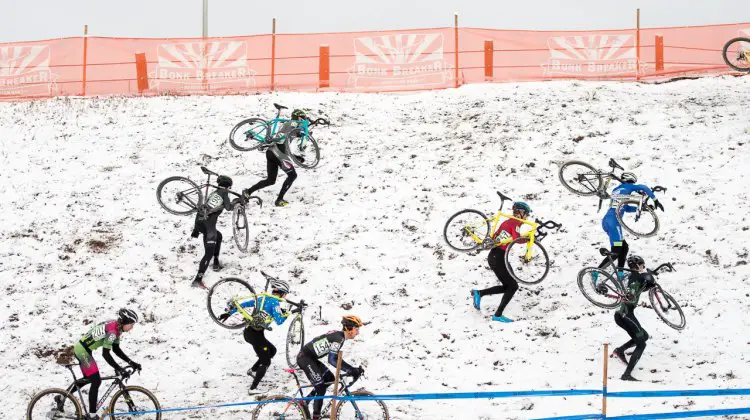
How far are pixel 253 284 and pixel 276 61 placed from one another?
11.7 metres

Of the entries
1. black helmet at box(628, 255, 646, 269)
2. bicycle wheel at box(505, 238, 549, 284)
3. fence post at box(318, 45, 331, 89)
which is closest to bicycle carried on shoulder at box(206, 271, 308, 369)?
bicycle wheel at box(505, 238, 549, 284)

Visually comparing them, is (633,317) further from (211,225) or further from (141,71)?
(141,71)

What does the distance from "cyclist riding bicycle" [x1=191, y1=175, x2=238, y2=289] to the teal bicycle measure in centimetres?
244

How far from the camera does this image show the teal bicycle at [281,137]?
19.1 meters

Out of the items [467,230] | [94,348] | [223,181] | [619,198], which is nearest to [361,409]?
[94,348]

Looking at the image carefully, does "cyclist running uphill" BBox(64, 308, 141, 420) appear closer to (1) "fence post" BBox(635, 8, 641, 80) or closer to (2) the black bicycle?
(2) the black bicycle

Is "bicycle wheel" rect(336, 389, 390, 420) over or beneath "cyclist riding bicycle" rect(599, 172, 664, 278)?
beneath

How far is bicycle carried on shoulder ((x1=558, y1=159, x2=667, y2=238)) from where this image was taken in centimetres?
1560

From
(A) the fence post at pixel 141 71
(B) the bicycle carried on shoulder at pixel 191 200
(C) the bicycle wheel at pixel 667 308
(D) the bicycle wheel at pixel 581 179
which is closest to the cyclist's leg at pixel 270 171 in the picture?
(B) the bicycle carried on shoulder at pixel 191 200

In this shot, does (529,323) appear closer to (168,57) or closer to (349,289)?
(349,289)

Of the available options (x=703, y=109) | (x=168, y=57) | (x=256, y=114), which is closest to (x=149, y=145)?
(x=256, y=114)

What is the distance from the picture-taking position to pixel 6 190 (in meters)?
19.3

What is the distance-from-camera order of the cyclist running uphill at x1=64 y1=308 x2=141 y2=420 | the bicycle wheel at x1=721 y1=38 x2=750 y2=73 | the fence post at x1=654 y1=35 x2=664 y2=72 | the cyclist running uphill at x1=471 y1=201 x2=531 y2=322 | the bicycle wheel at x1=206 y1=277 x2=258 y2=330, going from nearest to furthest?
1. the cyclist running uphill at x1=64 y1=308 x2=141 y2=420
2. the bicycle wheel at x1=206 y1=277 x2=258 y2=330
3. the cyclist running uphill at x1=471 y1=201 x2=531 y2=322
4. the bicycle wheel at x1=721 y1=38 x2=750 y2=73
5. the fence post at x1=654 y1=35 x2=664 y2=72

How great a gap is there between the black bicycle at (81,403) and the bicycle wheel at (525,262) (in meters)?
6.32
